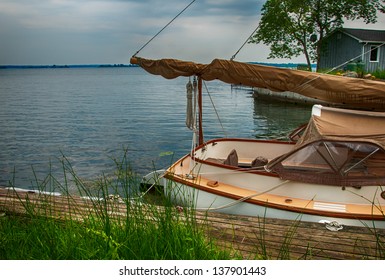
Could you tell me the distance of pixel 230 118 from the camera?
31578mm

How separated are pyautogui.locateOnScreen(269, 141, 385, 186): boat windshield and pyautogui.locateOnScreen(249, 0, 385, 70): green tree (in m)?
30.6

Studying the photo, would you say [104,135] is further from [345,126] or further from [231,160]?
[345,126]

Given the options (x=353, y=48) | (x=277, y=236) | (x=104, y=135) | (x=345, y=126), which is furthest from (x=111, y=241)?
(x=353, y=48)

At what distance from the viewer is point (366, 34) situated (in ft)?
124

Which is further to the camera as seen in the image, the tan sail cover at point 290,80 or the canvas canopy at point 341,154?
the tan sail cover at point 290,80

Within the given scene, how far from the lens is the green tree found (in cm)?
3722

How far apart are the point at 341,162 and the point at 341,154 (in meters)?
0.12

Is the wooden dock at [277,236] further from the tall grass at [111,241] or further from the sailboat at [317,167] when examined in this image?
the sailboat at [317,167]

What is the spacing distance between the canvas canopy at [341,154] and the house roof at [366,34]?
31.5 meters

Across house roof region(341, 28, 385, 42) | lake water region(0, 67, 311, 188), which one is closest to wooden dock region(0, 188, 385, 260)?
lake water region(0, 67, 311, 188)

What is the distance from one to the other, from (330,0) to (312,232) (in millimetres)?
35208

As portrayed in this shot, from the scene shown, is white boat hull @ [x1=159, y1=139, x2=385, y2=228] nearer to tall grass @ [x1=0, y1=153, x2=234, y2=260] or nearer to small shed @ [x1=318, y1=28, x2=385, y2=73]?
tall grass @ [x1=0, y1=153, x2=234, y2=260]

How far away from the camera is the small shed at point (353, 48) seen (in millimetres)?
35562

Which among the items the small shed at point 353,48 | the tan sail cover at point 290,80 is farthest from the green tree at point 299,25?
the tan sail cover at point 290,80
